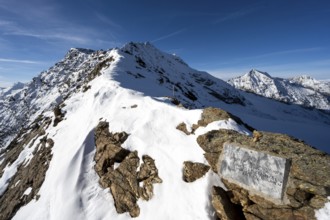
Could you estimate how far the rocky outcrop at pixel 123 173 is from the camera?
50.2ft

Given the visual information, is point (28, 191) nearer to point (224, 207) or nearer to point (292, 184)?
point (224, 207)

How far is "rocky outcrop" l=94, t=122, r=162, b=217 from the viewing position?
15297 mm

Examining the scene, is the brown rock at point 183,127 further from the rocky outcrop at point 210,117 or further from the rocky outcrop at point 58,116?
the rocky outcrop at point 58,116

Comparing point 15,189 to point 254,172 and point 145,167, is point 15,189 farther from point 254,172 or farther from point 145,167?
point 254,172

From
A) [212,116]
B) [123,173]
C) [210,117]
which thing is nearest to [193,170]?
[210,117]

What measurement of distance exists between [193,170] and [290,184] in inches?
207

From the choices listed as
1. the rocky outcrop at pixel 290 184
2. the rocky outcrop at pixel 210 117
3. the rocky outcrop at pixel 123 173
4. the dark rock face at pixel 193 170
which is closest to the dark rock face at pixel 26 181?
the rocky outcrop at pixel 123 173

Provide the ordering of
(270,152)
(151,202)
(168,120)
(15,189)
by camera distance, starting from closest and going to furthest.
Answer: (270,152) → (151,202) → (168,120) → (15,189)

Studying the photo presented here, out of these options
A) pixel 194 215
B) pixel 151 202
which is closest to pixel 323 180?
pixel 194 215

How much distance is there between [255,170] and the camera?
10391mm

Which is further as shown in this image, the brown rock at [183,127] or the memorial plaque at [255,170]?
the brown rock at [183,127]

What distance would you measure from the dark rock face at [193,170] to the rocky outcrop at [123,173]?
2.05 m

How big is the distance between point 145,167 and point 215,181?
570cm

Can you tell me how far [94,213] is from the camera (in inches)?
642
